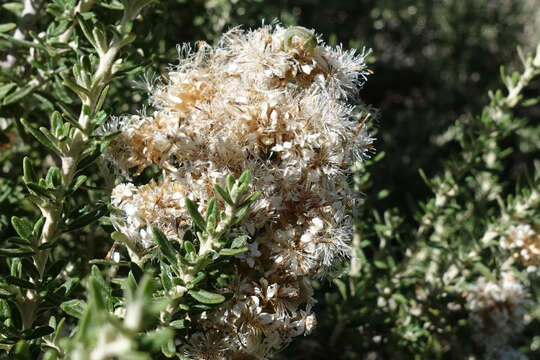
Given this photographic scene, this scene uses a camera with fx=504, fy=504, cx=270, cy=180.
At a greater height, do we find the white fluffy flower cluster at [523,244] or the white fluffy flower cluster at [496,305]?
the white fluffy flower cluster at [523,244]

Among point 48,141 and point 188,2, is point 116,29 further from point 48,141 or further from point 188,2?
point 188,2

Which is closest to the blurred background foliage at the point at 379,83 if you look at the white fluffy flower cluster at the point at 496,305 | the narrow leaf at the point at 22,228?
the narrow leaf at the point at 22,228

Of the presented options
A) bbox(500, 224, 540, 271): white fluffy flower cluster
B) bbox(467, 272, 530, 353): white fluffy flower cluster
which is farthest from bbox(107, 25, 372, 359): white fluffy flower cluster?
bbox(467, 272, 530, 353): white fluffy flower cluster

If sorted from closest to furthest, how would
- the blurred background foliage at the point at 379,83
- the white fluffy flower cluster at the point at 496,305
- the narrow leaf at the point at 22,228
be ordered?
the narrow leaf at the point at 22,228
the blurred background foliage at the point at 379,83
the white fluffy flower cluster at the point at 496,305

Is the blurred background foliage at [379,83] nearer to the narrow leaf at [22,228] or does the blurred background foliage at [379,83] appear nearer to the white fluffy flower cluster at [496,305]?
the narrow leaf at [22,228]

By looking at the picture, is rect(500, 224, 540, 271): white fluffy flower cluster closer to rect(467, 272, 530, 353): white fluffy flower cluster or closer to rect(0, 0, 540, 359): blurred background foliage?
rect(467, 272, 530, 353): white fluffy flower cluster

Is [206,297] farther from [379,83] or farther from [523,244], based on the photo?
[379,83]
